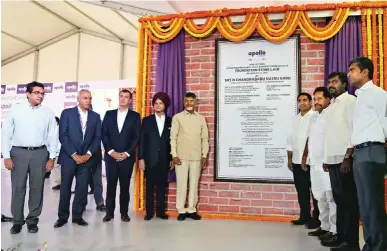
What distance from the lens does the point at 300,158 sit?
339 cm

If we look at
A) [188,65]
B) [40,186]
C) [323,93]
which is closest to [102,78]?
[188,65]

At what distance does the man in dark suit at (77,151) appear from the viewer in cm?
335

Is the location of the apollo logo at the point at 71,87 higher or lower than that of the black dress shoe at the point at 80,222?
higher

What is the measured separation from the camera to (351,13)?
3.63 metres

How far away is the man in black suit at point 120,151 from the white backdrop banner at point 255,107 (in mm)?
992

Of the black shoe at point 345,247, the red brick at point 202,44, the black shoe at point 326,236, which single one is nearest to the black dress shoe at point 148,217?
the black shoe at point 326,236

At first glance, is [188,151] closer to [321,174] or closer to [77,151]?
[77,151]

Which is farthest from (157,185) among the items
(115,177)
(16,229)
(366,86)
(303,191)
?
(366,86)

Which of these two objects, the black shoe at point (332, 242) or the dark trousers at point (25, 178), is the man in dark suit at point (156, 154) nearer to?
the dark trousers at point (25, 178)

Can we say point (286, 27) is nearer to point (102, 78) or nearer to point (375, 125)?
point (375, 125)

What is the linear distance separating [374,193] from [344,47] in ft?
6.53

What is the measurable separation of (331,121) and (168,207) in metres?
2.18

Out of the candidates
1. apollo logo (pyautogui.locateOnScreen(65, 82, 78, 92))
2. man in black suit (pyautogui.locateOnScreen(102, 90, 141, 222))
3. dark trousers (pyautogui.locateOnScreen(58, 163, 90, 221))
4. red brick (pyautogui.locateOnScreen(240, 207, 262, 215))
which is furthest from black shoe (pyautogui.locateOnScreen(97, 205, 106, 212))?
apollo logo (pyautogui.locateOnScreen(65, 82, 78, 92))

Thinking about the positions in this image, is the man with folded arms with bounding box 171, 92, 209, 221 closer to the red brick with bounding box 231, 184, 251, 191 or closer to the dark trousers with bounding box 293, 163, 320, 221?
the red brick with bounding box 231, 184, 251, 191
